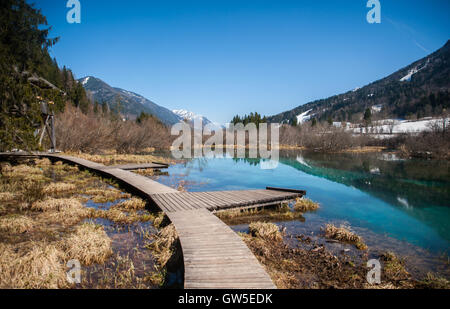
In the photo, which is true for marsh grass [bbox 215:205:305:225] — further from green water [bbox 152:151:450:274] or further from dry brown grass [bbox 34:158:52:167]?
dry brown grass [bbox 34:158:52:167]

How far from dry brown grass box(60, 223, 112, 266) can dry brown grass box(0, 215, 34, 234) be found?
5.13 ft

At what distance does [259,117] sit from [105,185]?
69.1 meters

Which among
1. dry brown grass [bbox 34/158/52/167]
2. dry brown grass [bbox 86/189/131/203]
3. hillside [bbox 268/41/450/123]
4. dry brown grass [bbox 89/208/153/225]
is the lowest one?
dry brown grass [bbox 89/208/153/225]

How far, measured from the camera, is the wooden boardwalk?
369cm

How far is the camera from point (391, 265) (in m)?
5.42

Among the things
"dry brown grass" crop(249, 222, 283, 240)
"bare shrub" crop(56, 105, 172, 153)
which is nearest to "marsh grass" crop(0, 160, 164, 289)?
"dry brown grass" crop(249, 222, 283, 240)

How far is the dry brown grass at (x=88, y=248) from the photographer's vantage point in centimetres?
506

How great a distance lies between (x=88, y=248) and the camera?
17.4ft

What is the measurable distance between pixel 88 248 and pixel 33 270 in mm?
1150

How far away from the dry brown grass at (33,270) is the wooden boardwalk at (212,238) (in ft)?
7.43

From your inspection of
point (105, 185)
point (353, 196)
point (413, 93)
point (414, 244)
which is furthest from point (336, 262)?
point (413, 93)

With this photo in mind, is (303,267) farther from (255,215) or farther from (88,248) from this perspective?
(88,248)

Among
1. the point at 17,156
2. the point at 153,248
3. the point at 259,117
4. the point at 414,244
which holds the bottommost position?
the point at 414,244
